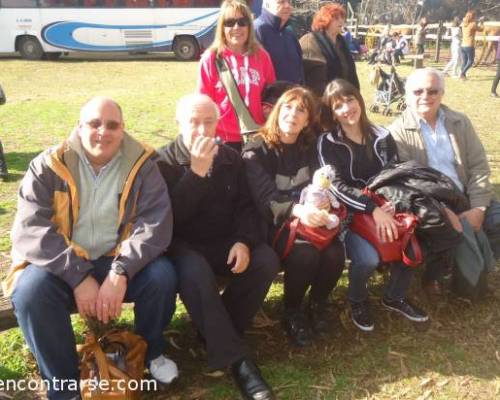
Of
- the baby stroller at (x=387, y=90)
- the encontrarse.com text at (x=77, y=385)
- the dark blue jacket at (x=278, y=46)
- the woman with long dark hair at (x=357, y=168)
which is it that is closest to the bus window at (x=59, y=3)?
the baby stroller at (x=387, y=90)

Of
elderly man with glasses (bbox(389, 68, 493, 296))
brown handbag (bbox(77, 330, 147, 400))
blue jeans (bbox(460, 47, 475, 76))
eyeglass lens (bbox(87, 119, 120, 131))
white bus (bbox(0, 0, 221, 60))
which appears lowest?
brown handbag (bbox(77, 330, 147, 400))

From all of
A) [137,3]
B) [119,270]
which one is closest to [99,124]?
[119,270]

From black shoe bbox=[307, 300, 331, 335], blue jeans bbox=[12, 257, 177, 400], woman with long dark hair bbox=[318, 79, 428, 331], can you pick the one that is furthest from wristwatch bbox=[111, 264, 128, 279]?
woman with long dark hair bbox=[318, 79, 428, 331]

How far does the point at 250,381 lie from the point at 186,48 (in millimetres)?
19991

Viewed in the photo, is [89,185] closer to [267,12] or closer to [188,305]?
Result: [188,305]

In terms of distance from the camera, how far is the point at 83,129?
2664mm

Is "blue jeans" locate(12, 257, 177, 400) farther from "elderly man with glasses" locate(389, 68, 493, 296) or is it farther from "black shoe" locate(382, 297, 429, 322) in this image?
"elderly man with glasses" locate(389, 68, 493, 296)

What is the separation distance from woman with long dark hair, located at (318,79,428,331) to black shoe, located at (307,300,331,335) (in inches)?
7.9

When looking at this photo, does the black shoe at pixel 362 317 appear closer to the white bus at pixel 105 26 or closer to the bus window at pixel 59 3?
the white bus at pixel 105 26

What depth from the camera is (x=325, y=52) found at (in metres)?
4.50

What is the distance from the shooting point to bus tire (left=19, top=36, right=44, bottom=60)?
20734 mm

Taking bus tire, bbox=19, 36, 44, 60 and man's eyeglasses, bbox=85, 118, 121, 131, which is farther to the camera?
bus tire, bbox=19, 36, 44, 60

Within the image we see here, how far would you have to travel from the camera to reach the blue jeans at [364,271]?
3172 mm

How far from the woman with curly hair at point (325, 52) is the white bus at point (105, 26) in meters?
17.0
